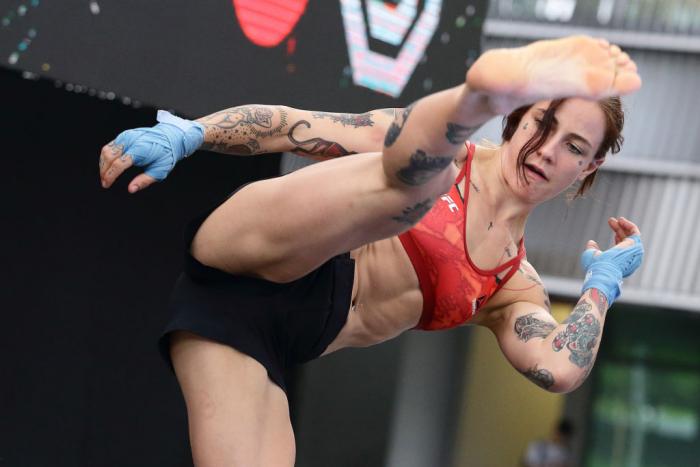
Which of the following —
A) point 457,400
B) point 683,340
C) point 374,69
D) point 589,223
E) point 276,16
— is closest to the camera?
point 276,16

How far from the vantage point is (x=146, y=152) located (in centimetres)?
188

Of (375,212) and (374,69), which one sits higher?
(375,212)

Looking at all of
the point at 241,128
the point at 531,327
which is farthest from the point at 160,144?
the point at 531,327

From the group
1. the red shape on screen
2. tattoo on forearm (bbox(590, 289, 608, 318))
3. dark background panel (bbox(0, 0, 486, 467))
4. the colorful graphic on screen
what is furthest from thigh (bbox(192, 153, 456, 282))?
the colorful graphic on screen

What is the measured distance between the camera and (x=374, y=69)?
10.5 feet

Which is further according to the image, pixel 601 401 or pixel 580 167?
pixel 601 401

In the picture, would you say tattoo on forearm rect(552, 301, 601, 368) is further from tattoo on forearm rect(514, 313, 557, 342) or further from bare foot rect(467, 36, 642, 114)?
bare foot rect(467, 36, 642, 114)

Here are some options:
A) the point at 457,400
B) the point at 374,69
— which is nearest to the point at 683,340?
the point at 457,400

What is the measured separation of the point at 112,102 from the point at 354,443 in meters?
2.46

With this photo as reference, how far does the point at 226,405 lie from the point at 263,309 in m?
0.20

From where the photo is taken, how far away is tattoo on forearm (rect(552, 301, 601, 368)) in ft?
7.03

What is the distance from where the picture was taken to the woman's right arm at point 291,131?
2125mm

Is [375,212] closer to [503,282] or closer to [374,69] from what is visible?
[503,282]

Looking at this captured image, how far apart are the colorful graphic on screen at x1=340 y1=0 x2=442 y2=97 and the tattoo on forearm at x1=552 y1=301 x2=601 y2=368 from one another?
48.9 inches
